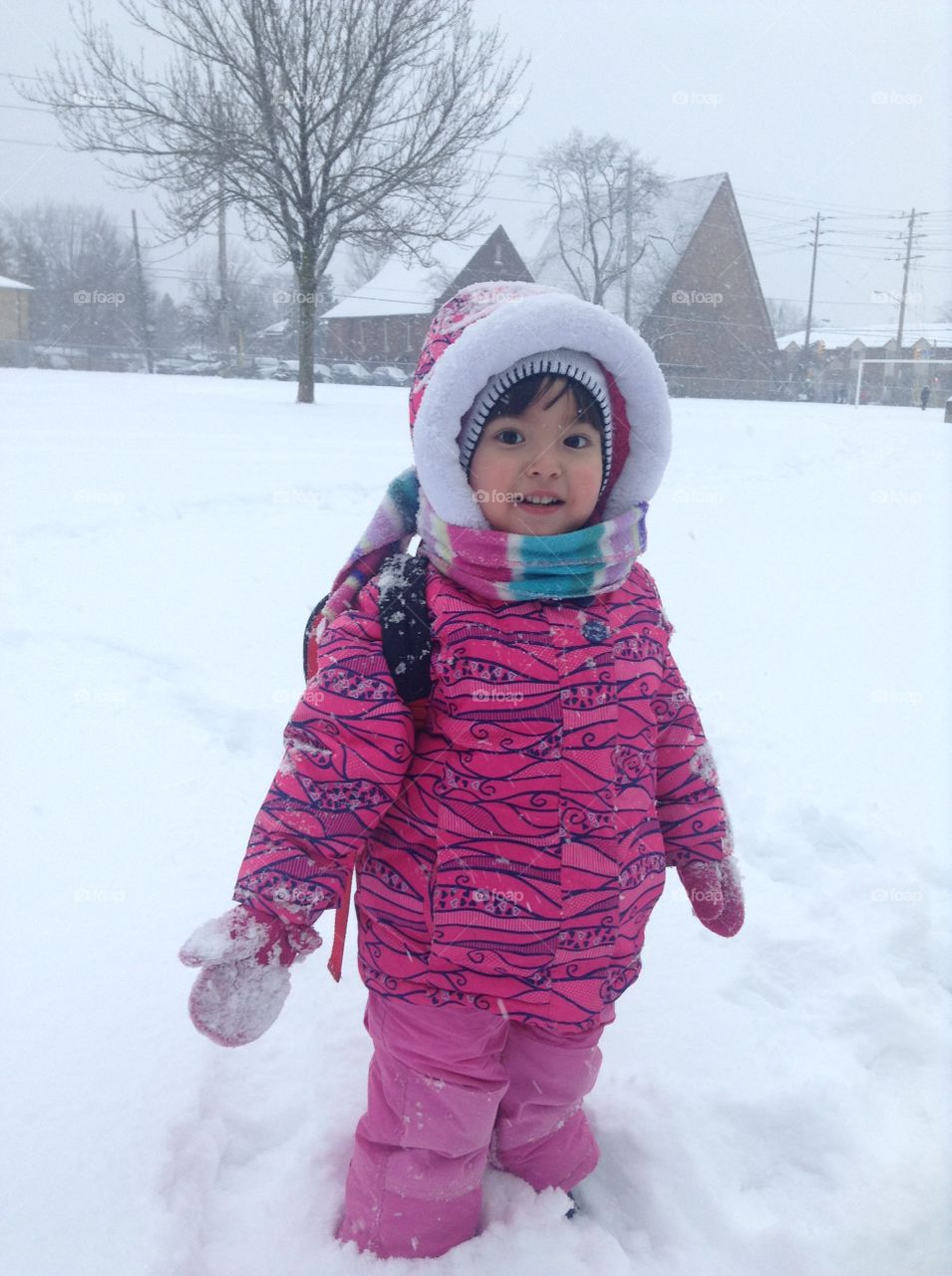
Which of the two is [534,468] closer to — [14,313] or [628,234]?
[628,234]

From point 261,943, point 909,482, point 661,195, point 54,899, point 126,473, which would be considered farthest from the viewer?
point 661,195

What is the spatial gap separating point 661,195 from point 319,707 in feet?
60.8

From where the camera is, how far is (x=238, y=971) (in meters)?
1.19

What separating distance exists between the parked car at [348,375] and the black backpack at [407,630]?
2509 centimetres

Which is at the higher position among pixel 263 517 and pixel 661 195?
pixel 661 195

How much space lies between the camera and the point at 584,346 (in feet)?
4.30

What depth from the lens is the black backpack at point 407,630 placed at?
125cm

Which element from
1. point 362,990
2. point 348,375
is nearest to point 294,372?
point 348,375

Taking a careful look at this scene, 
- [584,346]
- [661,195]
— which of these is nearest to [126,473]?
[584,346]

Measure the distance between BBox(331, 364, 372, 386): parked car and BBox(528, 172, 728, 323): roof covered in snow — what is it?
8.00 meters

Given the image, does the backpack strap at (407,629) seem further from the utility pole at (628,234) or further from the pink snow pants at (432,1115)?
the utility pole at (628,234)

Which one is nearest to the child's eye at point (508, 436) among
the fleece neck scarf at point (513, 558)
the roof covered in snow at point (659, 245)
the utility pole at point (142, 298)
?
the fleece neck scarf at point (513, 558)

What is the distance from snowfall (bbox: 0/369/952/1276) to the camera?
1.39 meters

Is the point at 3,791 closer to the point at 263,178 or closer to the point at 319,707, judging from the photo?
the point at 319,707
